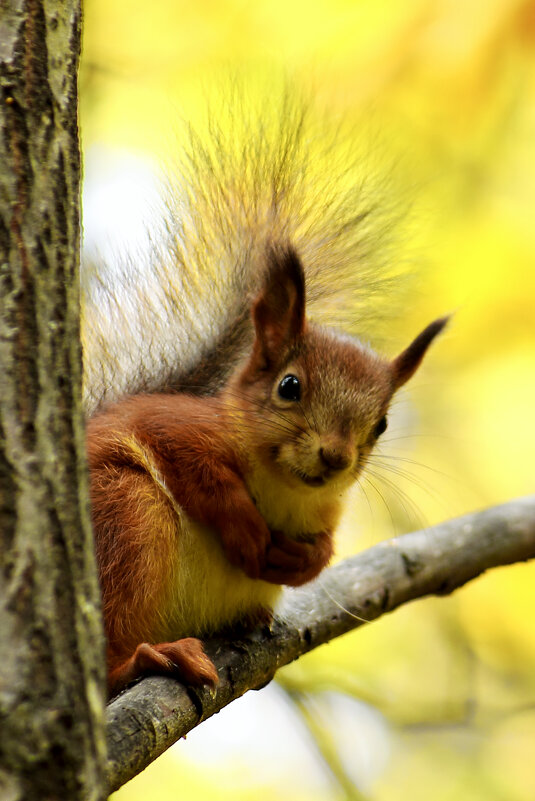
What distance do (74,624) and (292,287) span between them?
158cm

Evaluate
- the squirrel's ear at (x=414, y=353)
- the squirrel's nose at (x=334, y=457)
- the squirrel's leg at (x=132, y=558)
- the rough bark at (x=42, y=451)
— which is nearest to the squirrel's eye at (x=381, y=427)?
the squirrel's ear at (x=414, y=353)

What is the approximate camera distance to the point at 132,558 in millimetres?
2096

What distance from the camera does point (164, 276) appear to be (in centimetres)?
280

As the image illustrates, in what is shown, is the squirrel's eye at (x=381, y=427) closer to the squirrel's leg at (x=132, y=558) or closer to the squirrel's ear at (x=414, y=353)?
the squirrel's ear at (x=414, y=353)

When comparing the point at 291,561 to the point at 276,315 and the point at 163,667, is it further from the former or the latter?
the point at 276,315

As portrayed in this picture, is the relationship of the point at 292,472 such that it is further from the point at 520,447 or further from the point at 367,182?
the point at 520,447

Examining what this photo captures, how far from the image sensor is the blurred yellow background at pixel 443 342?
3543mm

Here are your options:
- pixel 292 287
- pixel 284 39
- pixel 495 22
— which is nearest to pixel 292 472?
pixel 292 287

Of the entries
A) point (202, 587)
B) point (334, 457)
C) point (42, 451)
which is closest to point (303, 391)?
point (334, 457)

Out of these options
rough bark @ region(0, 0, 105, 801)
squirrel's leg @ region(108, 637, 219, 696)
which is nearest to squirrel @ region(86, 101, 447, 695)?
squirrel's leg @ region(108, 637, 219, 696)

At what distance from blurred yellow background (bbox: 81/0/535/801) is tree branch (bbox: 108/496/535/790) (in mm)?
285

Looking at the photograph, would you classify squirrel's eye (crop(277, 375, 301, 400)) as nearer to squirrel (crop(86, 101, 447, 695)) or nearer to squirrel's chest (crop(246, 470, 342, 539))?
squirrel (crop(86, 101, 447, 695))

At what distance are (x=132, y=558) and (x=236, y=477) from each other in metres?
0.39

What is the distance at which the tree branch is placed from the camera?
5.74 feet
